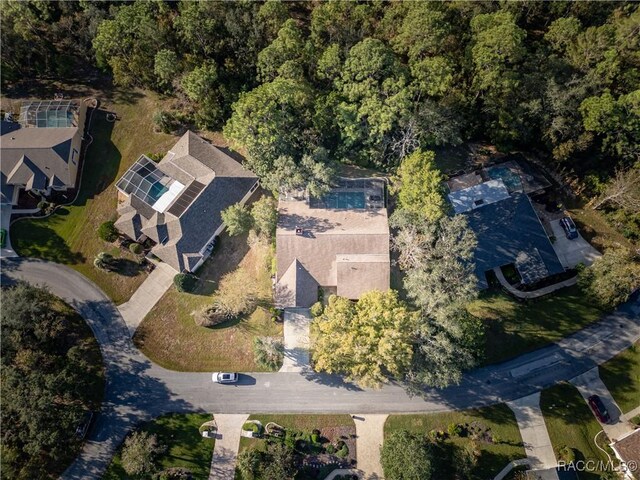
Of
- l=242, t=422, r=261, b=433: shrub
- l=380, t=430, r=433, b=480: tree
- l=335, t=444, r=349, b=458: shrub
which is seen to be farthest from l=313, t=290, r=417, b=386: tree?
l=242, t=422, r=261, b=433: shrub

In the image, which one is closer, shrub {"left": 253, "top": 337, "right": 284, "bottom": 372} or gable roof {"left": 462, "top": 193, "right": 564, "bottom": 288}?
shrub {"left": 253, "top": 337, "right": 284, "bottom": 372}

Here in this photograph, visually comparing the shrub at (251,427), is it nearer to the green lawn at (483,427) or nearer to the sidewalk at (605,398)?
the green lawn at (483,427)

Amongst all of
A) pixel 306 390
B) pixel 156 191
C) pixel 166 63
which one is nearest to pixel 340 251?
pixel 306 390

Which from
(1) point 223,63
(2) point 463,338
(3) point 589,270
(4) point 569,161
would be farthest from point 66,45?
(3) point 589,270

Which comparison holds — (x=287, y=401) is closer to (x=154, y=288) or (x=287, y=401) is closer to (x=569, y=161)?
(x=154, y=288)

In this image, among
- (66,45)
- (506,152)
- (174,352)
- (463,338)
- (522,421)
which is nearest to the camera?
(463,338)

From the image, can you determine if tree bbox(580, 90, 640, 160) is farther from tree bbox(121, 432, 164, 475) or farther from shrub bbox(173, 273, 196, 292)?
tree bbox(121, 432, 164, 475)
